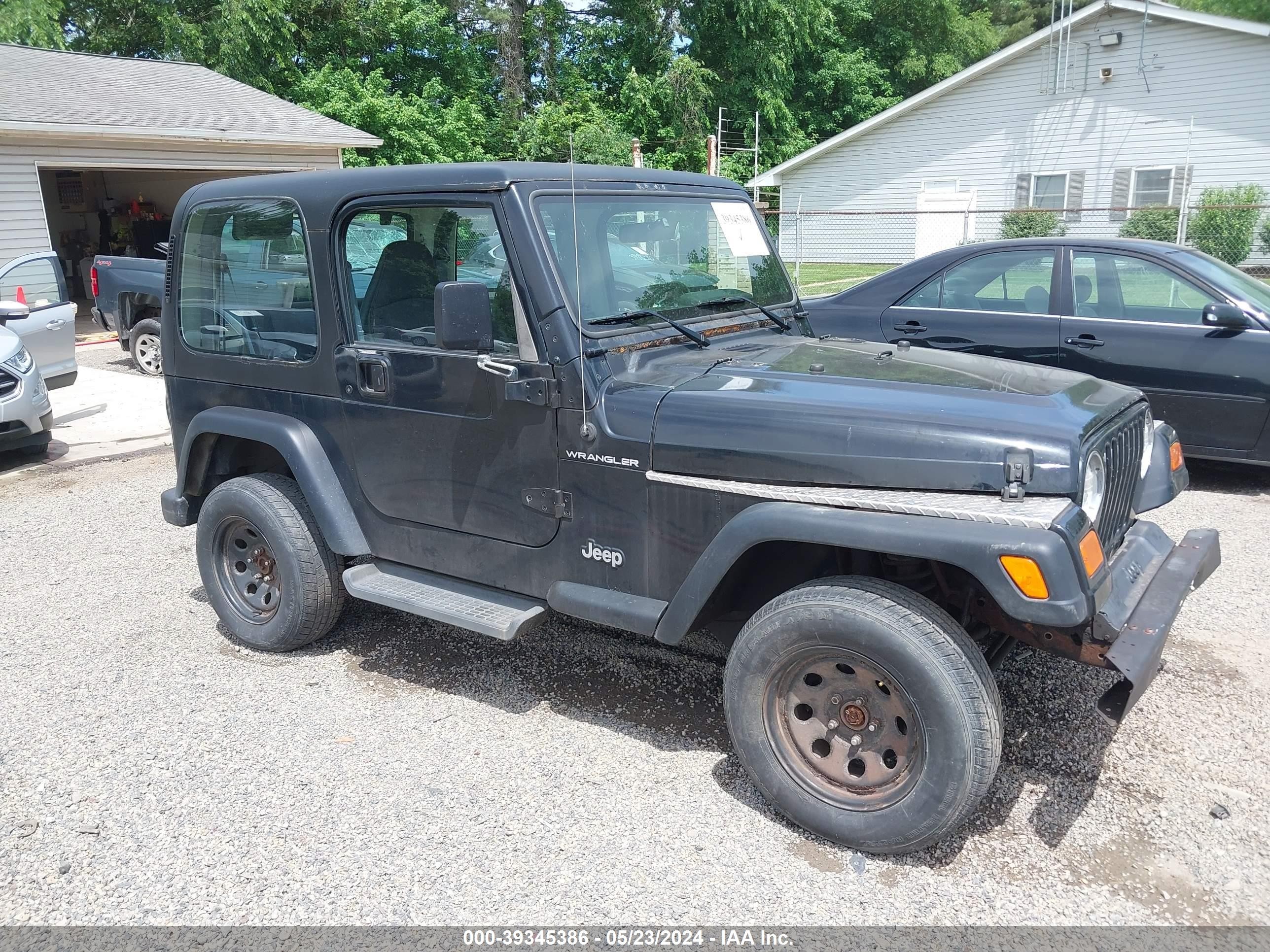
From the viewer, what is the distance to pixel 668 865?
296cm

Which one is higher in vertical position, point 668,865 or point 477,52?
point 477,52

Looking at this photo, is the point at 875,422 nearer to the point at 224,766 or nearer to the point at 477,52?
the point at 224,766

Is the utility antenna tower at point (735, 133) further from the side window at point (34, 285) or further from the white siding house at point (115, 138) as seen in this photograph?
the side window at point (34, 285)

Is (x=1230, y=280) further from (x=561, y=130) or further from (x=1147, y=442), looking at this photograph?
(x=561, y=130)

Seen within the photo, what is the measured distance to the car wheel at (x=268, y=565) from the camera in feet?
A: 13.6

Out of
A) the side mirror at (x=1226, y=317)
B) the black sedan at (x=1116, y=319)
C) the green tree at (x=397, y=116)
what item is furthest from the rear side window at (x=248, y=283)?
the green tree at (x=397, y=116)

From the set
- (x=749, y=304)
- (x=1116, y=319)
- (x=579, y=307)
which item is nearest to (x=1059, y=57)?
(x=1116, y=319)

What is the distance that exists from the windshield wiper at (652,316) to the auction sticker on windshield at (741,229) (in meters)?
0.60

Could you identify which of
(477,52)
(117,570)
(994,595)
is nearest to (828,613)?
(994,595)

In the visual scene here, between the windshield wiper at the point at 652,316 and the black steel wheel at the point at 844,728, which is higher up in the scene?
the windshield wiper at the point at 652,316

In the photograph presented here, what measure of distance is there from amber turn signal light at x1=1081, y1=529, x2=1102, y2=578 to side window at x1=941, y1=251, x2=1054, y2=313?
4145 mm

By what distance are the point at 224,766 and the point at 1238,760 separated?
3.48 metres

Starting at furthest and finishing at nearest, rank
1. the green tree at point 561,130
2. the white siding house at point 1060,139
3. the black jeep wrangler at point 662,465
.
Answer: the green tree at point 561,130, the white siding house at point 1060,139, the black jeep wrangler at point 662,465

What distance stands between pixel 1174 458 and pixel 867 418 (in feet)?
4.81
